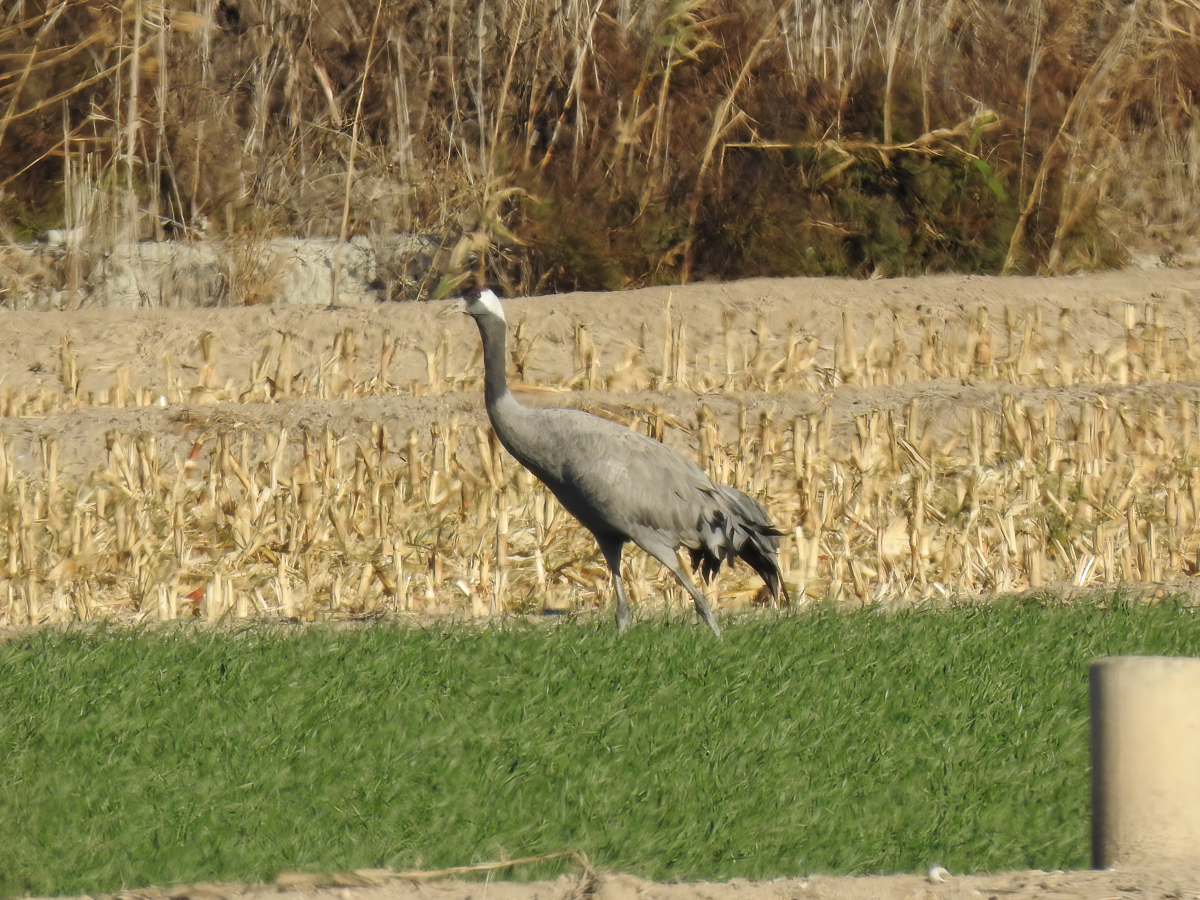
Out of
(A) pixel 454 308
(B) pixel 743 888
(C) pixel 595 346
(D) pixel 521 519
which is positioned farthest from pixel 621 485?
(C) pixel 595 346

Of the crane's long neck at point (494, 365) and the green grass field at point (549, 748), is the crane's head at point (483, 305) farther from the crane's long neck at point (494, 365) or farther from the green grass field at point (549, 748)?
the green grass field at point (549, 748)

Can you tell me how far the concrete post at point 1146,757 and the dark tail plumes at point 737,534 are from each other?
4.34 meters

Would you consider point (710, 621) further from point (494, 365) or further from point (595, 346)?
point (595, 346)

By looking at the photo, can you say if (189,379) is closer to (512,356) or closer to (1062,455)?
(512,356)

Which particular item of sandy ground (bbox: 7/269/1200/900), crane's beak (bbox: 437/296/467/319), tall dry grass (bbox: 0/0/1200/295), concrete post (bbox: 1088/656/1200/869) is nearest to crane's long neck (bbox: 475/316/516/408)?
crane's beak (bbox: 437/296/467/319)

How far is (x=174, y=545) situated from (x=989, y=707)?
542cm

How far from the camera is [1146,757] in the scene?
4.47 metres

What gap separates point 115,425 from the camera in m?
12.5

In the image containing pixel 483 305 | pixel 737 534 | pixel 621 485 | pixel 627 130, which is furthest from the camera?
pixel 627 130

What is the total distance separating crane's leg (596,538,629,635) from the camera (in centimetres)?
837

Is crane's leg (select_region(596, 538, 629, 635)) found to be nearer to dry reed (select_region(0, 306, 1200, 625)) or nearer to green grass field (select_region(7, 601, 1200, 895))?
green grass field (select_region(7, 601, 1200, 895))

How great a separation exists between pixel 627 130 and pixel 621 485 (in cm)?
1196

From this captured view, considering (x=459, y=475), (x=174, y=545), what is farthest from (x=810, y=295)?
(x=174, y=545)

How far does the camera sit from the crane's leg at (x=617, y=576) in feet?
27.5
